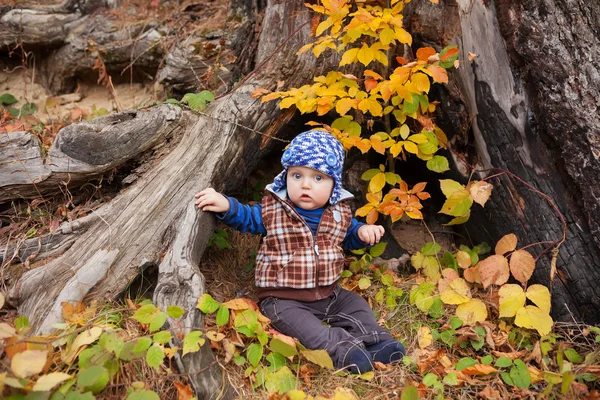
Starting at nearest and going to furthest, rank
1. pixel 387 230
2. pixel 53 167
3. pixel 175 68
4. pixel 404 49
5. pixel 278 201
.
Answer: pixel 53 167 < pixel 278 201 < pixel 404 49 < pixel 387 230 < pixel 175 68

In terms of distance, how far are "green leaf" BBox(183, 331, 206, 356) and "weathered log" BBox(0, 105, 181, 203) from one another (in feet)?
4.05

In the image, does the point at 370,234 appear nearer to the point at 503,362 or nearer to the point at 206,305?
the point at 503,362

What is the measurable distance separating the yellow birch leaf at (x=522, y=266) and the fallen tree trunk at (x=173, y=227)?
178 cm

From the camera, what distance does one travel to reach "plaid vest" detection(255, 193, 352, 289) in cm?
291

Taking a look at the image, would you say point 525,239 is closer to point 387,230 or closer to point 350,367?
point 387,230

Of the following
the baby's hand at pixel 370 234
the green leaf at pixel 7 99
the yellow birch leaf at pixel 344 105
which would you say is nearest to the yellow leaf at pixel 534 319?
the baby's hand at pixel 370 234

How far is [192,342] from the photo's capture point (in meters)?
2.25

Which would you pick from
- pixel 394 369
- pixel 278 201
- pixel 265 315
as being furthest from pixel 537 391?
pixel 278 201

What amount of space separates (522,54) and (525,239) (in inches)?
45.2

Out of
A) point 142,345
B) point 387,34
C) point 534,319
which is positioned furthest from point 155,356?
point 387,34

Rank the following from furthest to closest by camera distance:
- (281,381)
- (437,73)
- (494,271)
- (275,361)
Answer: (494,271) → (437,73) → (275,361) → (281,381)

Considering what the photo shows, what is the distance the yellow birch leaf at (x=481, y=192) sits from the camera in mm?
2928

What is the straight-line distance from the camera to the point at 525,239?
3.11 meters

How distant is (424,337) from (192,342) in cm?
138
